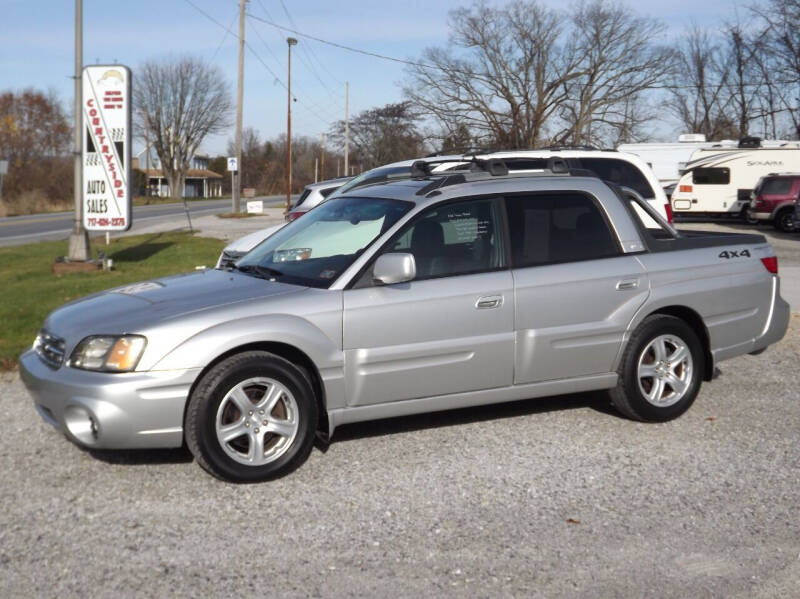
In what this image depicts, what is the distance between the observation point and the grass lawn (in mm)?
9984

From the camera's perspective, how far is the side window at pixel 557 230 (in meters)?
6.21

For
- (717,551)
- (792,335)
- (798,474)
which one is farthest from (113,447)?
(792,335)

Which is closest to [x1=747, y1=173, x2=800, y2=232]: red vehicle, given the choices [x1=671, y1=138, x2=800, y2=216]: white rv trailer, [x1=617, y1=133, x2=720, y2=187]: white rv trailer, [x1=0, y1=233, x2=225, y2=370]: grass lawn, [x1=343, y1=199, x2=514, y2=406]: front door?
[x1=671, y1=138, x2=800, y2=216]: white rv trailer

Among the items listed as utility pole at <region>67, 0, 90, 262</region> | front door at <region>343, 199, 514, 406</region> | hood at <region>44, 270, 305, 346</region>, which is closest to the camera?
hood at <region>44, 270, 305, 346</region>

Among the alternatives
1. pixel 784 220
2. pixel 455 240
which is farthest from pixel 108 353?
pixel 784 220

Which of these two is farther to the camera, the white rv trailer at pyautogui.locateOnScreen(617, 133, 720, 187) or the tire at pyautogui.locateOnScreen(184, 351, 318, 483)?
the white rv trailer at pyautogui.locateOnScreen(617, 133, 720, 187)

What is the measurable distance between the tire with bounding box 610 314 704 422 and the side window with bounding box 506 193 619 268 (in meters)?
0.63

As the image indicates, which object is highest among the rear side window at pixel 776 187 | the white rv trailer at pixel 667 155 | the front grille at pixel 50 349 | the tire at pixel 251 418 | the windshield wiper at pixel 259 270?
the white rv trailer at pixel 667 155

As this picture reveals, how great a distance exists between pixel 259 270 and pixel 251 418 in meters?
1.24

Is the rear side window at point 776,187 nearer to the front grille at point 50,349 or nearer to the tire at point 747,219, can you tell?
the tire at point 747,219

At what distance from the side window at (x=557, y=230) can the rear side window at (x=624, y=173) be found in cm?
467

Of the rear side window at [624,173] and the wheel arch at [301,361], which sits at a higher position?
the rear side window at [624,173]

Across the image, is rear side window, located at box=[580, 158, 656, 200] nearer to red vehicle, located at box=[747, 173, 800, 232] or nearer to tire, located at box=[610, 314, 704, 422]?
tire, located at box=[610, 314, 704, 422]

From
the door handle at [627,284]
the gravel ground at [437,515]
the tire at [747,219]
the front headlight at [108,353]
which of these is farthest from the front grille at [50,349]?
the tire at [747,219]
